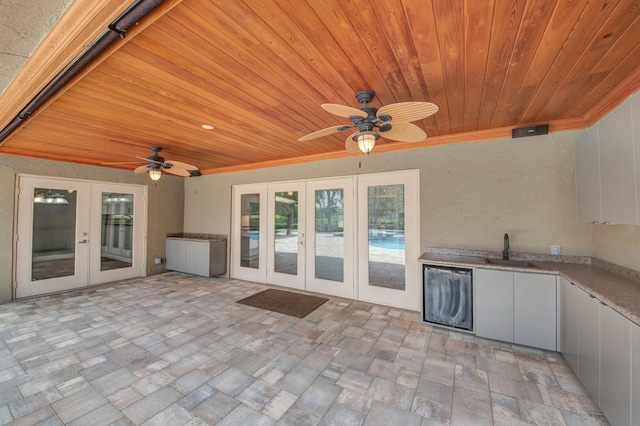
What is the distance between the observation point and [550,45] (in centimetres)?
173

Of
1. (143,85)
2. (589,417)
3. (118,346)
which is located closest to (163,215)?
(118,346)

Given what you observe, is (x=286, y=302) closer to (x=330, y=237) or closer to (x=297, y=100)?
(x=330, y=237)

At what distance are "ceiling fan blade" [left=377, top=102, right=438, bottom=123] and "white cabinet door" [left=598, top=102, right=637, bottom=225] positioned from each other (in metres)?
1.61

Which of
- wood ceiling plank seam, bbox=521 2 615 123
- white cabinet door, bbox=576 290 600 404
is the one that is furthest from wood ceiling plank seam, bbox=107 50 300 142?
white cabinet door, bbox=576 290 600 404

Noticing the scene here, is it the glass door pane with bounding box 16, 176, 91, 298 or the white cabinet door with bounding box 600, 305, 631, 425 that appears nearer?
the white cabinet door with bounding box 600, 305, 631, 425

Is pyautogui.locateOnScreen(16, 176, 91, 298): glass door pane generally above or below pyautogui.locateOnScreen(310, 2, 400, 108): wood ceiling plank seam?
below

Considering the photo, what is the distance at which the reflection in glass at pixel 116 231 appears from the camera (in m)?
5.45

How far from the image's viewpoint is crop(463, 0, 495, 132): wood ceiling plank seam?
1431mm

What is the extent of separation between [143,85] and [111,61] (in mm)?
360

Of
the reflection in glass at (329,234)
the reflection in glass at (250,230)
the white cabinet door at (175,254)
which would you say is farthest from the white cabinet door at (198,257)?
the reflection in glass at (329,234)

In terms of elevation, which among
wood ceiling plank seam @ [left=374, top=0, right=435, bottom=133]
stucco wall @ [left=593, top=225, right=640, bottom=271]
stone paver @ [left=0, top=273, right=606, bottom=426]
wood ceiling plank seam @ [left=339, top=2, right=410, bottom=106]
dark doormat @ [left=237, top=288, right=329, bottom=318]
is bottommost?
stone paver @ [left=0, top=273, right=606, bottom=426]

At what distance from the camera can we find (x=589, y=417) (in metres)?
1.86

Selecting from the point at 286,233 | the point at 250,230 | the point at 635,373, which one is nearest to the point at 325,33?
the point at 635,373

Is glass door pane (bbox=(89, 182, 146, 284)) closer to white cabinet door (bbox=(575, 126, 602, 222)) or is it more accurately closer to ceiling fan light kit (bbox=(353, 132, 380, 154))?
ceiling fan light kit (bbox=(353, 132, 380, 154))
